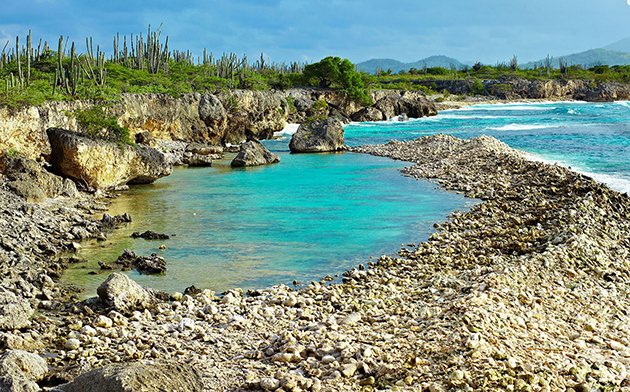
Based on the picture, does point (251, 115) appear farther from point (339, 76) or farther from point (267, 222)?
point (267, 222)

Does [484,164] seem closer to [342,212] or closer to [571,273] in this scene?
[342,212]

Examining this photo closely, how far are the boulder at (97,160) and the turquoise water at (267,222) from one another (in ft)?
3.11

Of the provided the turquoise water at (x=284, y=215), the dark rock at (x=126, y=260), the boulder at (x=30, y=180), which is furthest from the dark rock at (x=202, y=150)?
the dark rock at (x=126, y=260)

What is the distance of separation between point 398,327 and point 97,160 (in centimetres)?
1962

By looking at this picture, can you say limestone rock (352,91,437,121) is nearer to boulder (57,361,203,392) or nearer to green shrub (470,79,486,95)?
green shrub (470,79,486,95)

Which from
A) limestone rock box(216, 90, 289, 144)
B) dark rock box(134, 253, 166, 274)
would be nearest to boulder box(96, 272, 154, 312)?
dark rock box(134, 253, 166, 274)

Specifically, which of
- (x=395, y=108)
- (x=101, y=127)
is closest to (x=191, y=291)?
(x=101, y=127)

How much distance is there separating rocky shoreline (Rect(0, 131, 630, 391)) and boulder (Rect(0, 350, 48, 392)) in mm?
76

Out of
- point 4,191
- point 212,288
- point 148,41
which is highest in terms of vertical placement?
point 148,41

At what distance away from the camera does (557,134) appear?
58406 millimetres

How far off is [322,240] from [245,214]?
207 inches

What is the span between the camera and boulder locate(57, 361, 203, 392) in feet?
26.0

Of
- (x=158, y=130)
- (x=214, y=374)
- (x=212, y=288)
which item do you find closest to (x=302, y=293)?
(x=212, y=288)

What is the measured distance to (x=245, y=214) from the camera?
2450 centimetres
